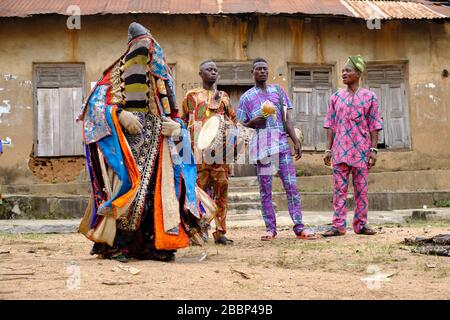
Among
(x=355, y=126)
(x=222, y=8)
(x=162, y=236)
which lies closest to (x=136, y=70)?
(x=162, y=236)

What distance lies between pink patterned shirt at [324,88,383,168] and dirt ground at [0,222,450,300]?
111 cm

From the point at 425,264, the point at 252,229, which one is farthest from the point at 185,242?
the point at 252,229

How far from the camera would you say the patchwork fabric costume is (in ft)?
25.3

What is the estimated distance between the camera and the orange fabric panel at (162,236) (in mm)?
5855

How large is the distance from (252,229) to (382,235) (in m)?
2.62

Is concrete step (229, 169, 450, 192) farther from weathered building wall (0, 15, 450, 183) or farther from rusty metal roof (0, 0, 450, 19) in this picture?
rusty metal roof (0, 0, 450, 19)

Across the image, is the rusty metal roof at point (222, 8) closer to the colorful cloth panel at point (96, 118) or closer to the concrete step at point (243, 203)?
the concrete step at point (243, 203)

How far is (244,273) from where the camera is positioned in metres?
4.98

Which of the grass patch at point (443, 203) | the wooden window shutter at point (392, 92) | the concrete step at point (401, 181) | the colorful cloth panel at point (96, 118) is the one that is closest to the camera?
the colorful cloth panel at point (96, 118)

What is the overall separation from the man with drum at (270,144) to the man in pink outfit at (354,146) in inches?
18.4

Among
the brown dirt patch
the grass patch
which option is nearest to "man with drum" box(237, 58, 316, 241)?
the grass patch

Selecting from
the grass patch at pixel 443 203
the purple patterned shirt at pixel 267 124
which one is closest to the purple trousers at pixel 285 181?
the purple patterned shirt at pixel 267 124

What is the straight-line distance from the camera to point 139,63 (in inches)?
241
